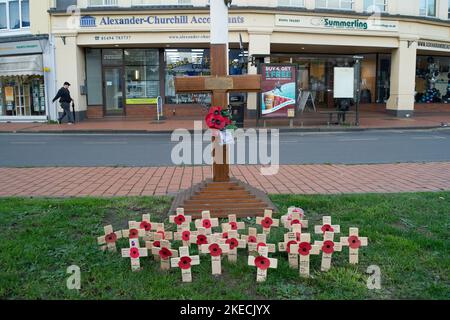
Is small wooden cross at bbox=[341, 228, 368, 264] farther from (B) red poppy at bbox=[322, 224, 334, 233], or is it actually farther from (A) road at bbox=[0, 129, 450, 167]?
(A) road at bbox=[0, 129, 450, 167]

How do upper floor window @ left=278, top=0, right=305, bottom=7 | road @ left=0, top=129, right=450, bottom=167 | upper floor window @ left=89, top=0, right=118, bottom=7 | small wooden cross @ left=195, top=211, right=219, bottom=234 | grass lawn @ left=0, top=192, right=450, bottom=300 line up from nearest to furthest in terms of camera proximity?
1. grass lawn @ left=0, top=192, right=450, bottom=300
2. small wooden cross @ left=195, top=211, right=219, bottom=234
3. road @ left=0, top=129, right=450, bottom=167
4. upper floor window @ left=89, top=0, right=118, bottom=7
5. upper floor window @ left=278, top=0, right=305, bottom=7

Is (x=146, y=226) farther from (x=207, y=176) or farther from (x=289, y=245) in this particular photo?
(x=207, y=176)

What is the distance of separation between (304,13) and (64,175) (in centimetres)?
1618

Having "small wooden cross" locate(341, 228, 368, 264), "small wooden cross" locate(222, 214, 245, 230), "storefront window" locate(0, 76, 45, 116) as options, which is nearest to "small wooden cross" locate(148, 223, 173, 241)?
"small wooden cross" locate(222, 214, 245, 230)

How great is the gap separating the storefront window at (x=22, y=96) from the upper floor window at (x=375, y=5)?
1662 cm

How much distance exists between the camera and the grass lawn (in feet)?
10.6

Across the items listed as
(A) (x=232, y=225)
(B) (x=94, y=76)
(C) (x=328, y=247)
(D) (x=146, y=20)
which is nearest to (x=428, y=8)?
(D) (x=146, y=20)

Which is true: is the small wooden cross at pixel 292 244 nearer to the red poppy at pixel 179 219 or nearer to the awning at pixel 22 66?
the red poppy at pixel 179 219

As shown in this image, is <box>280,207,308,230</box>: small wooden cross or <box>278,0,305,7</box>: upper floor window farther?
<box>278,0,305,7</box>: upper floor window

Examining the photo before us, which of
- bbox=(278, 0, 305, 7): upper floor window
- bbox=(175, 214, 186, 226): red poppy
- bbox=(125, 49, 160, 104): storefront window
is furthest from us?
bbox=(125, 49, 160, 104): storefront window

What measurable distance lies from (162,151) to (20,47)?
44.2 ft

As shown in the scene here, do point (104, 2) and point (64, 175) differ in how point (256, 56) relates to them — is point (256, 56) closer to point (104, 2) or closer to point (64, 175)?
point (104, 2)

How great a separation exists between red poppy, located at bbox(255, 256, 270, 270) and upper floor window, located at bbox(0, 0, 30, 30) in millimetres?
21431

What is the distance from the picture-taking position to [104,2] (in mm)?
20328
